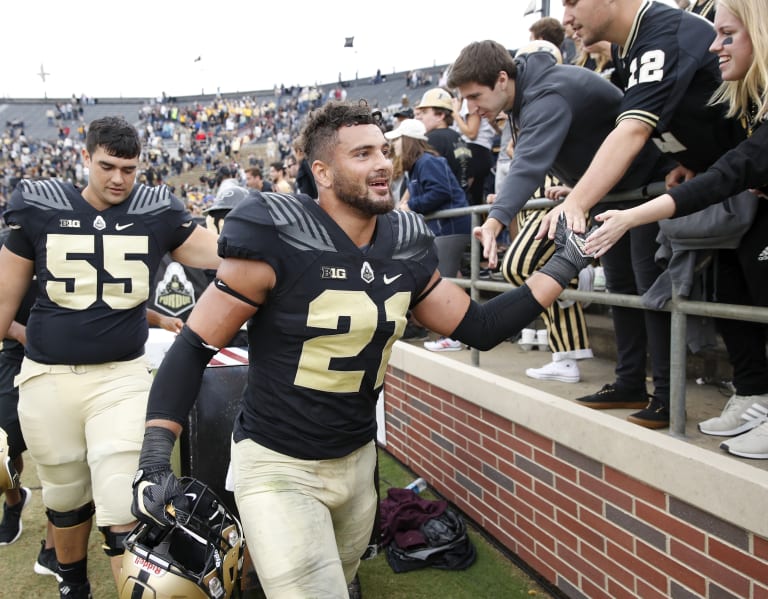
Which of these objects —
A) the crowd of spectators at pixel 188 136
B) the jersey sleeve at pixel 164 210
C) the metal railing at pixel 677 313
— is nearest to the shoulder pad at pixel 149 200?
the jersey sleeve at pixel 164 210

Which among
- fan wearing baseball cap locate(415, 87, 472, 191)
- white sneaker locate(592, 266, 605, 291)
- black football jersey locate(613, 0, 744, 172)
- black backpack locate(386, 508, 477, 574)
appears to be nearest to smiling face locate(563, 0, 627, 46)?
black football jersey locate(613, 0, 744, 172)

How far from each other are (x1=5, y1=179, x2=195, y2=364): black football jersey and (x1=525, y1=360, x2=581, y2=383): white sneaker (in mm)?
2249

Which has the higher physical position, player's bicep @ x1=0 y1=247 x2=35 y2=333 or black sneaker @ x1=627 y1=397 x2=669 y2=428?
player's bicep @ x1=0 y1=247 x2=35 y2=333

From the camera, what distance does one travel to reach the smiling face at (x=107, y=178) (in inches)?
135

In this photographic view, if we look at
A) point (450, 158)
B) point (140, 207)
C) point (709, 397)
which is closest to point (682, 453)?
point (709, 397)

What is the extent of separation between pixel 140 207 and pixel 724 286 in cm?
286

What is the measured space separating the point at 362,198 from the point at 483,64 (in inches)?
46.7

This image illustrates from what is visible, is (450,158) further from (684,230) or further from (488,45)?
(684,230)

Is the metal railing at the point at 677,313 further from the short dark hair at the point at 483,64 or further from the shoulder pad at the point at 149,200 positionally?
the shoulder pad at the point at 149,200

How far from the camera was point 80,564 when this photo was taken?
3.44 meters

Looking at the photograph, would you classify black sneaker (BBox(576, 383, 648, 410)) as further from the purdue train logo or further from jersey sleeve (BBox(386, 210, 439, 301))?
the purdue train logo

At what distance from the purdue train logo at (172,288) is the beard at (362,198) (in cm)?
389

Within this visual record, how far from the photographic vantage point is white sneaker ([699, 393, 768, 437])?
264cm

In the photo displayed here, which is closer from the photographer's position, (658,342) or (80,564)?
(658,342)
